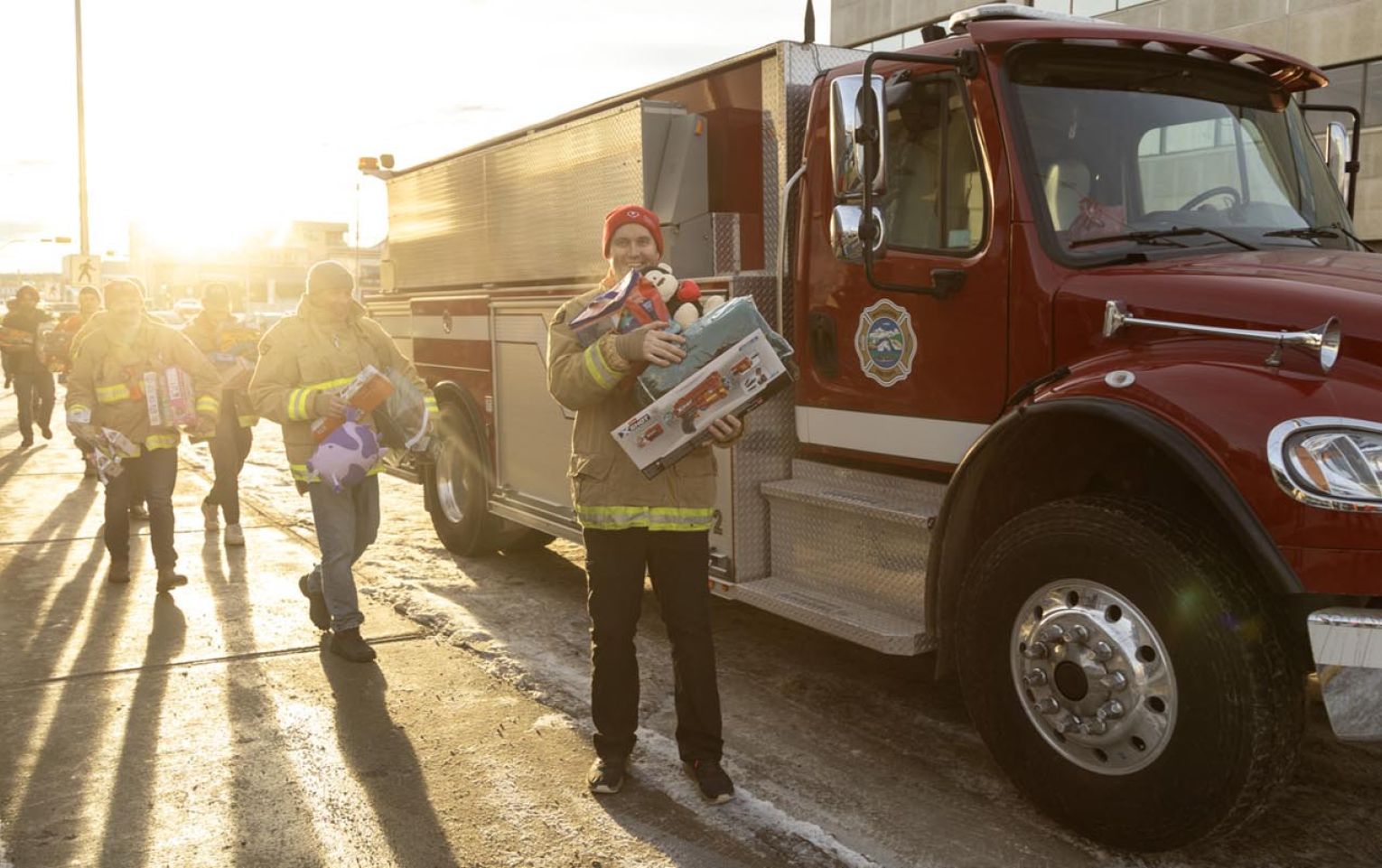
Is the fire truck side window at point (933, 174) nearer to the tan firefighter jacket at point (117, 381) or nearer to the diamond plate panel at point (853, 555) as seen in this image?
the diamond plate panel at point (853, 555)

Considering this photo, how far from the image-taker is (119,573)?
289 inches

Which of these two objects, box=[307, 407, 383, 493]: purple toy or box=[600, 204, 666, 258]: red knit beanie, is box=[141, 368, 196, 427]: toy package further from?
box=[600, 204, 666, 258]: red knit beanie

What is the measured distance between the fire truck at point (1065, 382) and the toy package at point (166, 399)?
9.43ft

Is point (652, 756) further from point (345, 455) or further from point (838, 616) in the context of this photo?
point (345, 455)

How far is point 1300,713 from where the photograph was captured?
3.33 m

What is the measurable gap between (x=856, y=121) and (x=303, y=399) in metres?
2.85

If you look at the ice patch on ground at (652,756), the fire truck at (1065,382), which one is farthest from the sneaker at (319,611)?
the fire truck at (1065,382)

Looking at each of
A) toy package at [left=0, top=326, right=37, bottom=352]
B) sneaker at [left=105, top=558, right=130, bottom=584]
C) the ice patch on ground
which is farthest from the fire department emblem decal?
toy package at [left=0, top=326, right=37, bottom=352]

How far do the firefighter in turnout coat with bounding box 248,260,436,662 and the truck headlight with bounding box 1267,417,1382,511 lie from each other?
12.8 feet

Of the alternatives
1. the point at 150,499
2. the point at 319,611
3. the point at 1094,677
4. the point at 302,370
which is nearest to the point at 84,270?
the point at 150,499

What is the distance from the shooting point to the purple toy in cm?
561

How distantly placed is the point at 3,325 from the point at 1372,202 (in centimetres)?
2138

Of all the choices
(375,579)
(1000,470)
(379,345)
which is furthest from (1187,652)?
(375,579)

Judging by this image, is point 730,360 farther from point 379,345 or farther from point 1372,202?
point 1372,202
